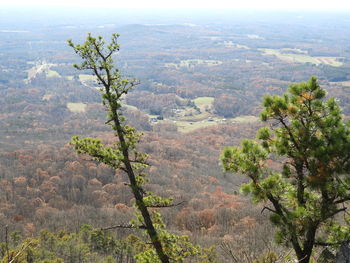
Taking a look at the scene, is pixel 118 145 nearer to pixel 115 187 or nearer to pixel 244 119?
pixel 115 187

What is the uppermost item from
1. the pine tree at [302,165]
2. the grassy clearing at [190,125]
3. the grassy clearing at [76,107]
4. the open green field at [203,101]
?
the pine tree at [302,165]

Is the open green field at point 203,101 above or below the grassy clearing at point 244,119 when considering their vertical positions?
above

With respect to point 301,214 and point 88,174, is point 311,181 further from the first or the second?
point 88,174

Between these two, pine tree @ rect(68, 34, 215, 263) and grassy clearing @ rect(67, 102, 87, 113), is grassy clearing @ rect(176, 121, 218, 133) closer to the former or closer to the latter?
grassy clearing @ rect(67, 102, 87, 113)

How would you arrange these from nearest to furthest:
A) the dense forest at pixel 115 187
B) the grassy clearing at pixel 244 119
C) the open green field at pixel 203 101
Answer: the dense forest at pixel 115 187 < the grassy clearing at pixel 244 119 < the open green field at pixel 203 101

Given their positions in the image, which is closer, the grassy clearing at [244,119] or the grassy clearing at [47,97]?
the grassy clearing at [244,119]

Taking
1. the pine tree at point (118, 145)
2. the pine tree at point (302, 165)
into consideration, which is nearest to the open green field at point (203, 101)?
the pine tree at point (118, 145)

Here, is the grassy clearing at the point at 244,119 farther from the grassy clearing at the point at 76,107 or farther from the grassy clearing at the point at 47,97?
the grassy clearing at the point at 47,97

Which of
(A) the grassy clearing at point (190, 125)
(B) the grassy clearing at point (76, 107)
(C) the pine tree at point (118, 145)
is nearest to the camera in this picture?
(C) the pine tree at point (118, 145)
